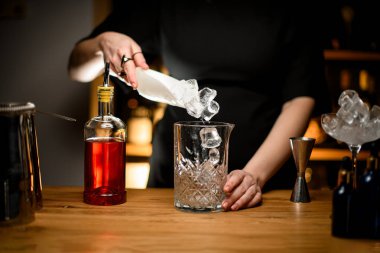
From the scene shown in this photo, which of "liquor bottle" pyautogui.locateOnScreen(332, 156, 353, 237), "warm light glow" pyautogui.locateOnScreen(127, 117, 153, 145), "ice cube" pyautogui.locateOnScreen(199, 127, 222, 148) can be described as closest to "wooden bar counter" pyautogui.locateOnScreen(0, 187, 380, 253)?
"liquor bottle" pyautogui.locateOnScreen(332, 156, 353, 237)

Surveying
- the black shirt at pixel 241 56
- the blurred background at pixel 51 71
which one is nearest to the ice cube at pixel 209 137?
the black shirt at pixel 241 56

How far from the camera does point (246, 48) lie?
173 centimetres

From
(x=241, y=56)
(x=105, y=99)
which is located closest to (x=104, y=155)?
(x=105, y=99)

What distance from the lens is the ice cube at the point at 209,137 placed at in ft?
3.54

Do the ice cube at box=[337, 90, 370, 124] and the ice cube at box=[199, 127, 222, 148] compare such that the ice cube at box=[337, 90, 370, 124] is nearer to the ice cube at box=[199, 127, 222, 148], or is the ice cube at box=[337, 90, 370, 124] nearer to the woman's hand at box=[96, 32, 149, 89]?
the ice cube at box=[199, 127, 222, 148]

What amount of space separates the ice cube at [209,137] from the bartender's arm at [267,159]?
110mm

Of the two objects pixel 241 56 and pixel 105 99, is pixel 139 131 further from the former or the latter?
pixel 105 99

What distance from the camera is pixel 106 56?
4.71 feet

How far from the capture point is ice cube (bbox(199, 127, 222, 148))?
1080 mm

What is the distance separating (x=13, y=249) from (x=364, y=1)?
2.53m

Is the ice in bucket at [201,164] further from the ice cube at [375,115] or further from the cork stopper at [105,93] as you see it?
the ice cube at [375,115]

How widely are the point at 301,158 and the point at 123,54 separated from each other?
501 mm

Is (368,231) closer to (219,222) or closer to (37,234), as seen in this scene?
(219,222)

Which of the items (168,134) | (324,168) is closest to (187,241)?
(168,134)
